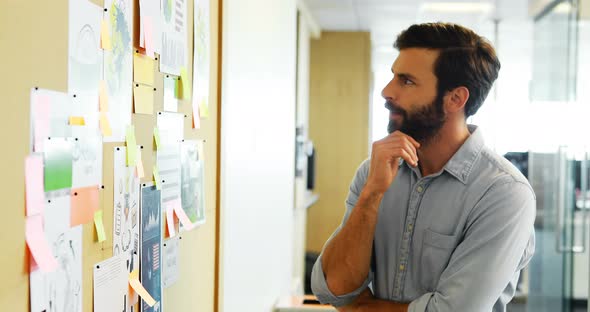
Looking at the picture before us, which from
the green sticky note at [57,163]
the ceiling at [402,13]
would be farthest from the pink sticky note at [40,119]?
the ceiling at [402,13]

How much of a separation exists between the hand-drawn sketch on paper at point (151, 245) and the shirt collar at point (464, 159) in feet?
2.30

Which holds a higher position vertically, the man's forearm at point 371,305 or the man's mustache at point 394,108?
the man's mustache at point 394,108

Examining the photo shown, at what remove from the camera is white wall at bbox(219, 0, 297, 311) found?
2125mm

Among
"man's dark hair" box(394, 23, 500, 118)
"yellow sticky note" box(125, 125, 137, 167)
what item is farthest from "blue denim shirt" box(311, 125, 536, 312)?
"yellow sticky note" box(125, 125, 137, 167)

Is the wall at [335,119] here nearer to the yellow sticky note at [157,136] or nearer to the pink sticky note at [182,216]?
the pink sticky note at [182,216]

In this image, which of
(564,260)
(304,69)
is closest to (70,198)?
(564,260)

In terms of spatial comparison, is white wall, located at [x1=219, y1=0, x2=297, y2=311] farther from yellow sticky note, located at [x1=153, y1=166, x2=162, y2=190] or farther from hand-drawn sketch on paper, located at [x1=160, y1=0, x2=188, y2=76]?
yellow sticky note, located at [x1=153, y1=166, x2=162, y2=190]

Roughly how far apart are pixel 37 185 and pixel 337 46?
6.80 meters

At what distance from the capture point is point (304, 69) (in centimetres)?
594

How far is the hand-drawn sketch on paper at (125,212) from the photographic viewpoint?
1298 millimetres

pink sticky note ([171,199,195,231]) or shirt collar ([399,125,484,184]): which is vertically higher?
shirt collar ([399,125,484,184])

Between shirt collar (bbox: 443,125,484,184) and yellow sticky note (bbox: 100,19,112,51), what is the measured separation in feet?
2.79

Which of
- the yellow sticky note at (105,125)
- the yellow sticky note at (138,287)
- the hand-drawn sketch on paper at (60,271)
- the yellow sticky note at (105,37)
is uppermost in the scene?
the yellow sticky note at (105,37)

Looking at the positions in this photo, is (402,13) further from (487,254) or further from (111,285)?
(111,285)
